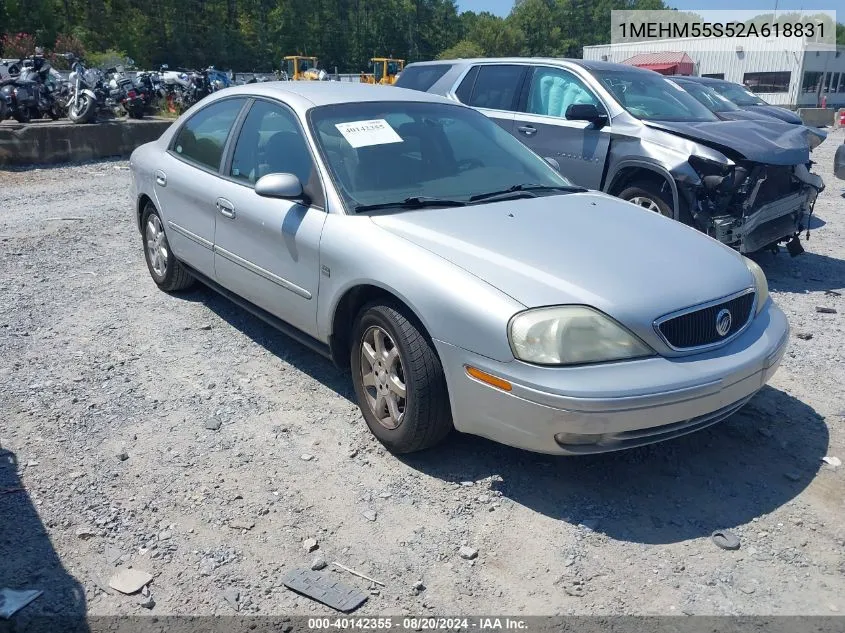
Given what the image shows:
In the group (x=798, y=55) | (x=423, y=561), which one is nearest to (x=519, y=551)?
(x=423, y=561)

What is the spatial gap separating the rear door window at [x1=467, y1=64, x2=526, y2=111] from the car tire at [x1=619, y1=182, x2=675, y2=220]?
172cm

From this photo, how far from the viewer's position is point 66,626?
101 inches

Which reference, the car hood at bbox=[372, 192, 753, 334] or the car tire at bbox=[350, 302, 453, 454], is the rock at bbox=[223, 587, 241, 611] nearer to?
the car tire at bbox=[350, 302, 453, 454]

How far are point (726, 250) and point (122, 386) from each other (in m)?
3.45

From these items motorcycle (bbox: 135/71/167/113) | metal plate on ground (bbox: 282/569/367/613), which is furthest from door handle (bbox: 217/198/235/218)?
motorcycle (bbox: 135/71/167/113)

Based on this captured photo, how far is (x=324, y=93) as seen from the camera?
4559 mm

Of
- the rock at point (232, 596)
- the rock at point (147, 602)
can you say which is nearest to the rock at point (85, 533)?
the rock at point (147, 602)

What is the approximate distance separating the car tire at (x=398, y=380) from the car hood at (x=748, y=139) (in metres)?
3.95

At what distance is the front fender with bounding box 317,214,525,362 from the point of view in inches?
119

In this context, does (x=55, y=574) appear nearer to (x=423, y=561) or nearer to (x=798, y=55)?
(x=423, y=561)

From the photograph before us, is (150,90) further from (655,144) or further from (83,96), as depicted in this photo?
(655,144)

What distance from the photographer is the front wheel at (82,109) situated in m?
13.8

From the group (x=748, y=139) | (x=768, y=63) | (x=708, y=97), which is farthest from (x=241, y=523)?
(x=768, y=63)

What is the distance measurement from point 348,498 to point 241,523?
18.5 inches
